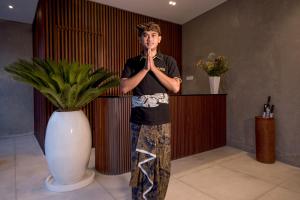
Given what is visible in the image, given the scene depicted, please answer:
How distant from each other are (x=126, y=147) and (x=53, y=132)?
0.94 metres

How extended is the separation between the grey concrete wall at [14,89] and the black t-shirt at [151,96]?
14.7 ft

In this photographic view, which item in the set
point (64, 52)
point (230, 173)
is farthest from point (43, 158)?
point (230, 173)

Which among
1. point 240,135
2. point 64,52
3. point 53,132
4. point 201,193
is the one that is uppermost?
point 64,52

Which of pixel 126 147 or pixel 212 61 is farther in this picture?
pixel 212 61

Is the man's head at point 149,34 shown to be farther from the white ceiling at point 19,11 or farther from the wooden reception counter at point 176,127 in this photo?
the white ceiling at point 19,11

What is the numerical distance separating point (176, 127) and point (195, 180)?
91cm

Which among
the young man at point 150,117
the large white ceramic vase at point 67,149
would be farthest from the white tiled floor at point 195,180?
the young man at point 150,117

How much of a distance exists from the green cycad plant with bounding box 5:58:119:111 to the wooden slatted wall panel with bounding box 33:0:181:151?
4.31 ft

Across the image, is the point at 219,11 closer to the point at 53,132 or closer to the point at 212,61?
the point at 212,61

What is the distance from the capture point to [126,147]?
8.59 feet

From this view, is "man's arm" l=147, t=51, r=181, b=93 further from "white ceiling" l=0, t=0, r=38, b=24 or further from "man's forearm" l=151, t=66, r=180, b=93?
"white ceiling" l=0, t=0, r=38, b=24

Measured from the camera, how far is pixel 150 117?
1423mm

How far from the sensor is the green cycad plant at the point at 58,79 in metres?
2.05

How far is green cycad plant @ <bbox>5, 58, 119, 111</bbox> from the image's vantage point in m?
2.05
